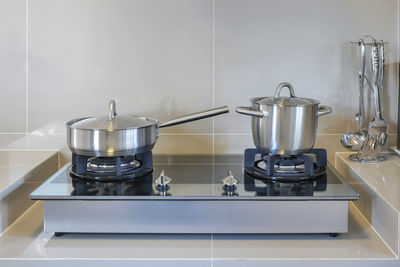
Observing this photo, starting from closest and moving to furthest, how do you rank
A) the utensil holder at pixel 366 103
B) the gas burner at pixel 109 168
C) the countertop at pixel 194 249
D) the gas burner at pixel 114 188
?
the countertop at pixel 194 249 < the gas burner at pixel 114 188 < the gas burner at pixel 109 168 < the utensil holder at pixel 366 103

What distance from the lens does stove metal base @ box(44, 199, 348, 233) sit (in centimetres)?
113

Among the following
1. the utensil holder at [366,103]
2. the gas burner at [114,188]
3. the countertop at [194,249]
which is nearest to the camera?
the countertop at [194,249]

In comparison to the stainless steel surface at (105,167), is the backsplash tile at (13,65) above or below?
above

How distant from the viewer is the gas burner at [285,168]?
1264mm

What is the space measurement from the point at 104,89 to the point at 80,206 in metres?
0.56

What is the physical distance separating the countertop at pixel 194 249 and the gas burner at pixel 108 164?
19cm

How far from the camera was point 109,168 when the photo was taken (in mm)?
1297

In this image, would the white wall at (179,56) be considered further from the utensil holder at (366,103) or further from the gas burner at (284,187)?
the gas burner at (284,187)

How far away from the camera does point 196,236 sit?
116 cm

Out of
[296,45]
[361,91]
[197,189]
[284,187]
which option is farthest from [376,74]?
Answer: [197,189]

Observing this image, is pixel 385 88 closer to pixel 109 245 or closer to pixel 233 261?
pixel 233 261

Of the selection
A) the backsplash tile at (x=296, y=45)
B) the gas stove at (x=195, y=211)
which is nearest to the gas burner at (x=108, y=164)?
the gas stove at (x=195, y=211)

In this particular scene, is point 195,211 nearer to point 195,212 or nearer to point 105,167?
point 195,212

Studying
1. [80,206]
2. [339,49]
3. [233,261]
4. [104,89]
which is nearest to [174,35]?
[104,89]
